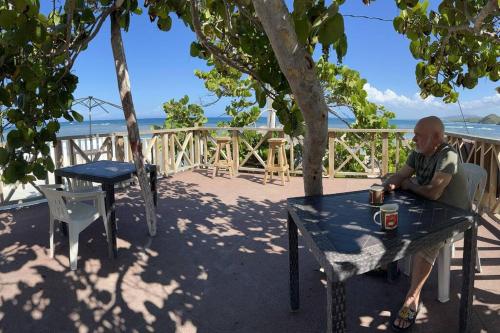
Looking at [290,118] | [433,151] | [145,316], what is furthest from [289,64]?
[145,316]

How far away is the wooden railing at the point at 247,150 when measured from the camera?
5.34 meters

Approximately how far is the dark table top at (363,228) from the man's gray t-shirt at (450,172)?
0.18 m

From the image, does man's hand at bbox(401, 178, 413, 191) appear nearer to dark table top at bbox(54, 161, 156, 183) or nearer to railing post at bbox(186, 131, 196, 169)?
dark table top at bbox(54, 161, 156, 183)

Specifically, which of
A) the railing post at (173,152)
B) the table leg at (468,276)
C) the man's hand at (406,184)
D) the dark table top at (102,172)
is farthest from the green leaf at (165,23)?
the railing post at (173,152)

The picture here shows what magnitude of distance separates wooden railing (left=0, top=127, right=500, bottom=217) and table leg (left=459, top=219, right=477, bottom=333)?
9.79ft

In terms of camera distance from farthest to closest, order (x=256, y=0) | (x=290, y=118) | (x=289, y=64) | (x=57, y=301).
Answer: (x=57, y=301)
(x=290, y=118)
(x=289, y=64)
(x=256, y=0)

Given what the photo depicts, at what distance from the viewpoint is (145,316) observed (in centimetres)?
233

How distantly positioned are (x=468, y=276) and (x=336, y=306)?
1017 mm

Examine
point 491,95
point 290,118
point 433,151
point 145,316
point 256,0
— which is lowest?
point 145,316

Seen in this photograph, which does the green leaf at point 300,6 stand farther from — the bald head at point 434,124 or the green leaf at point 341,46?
the bald head at point 434,124

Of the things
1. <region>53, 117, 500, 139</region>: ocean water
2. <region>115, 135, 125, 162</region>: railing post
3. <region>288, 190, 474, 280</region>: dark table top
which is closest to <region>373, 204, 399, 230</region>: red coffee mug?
<region>288, 190, 474, 280</region>: dark table top

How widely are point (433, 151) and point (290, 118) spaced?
995mm

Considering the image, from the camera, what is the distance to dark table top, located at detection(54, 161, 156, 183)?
3.26m

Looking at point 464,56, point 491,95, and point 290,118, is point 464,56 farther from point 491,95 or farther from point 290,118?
point 290,118
